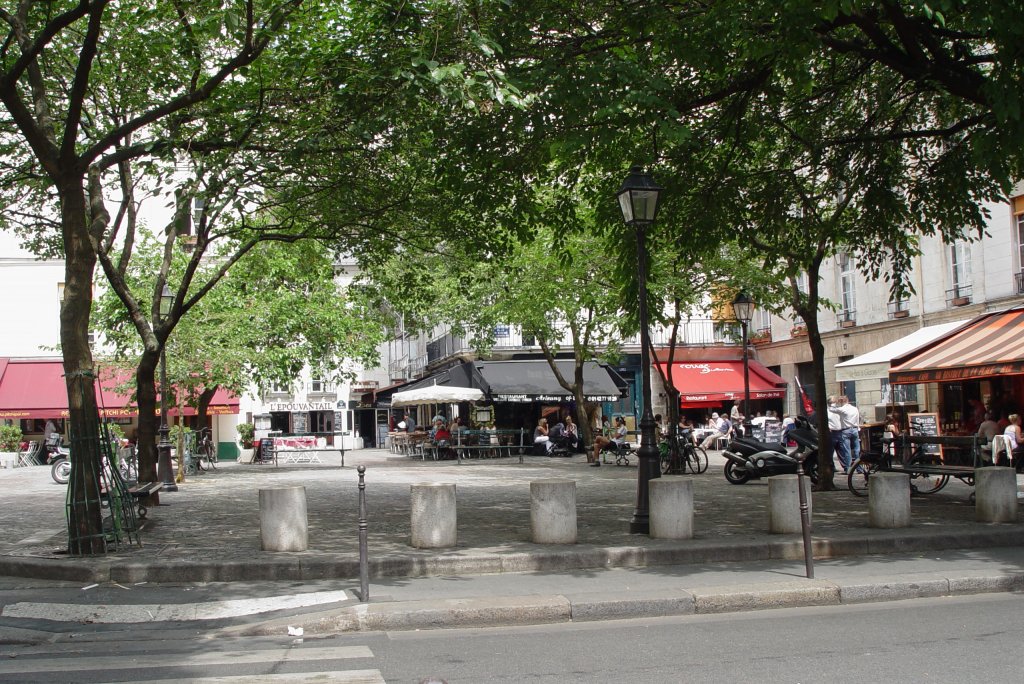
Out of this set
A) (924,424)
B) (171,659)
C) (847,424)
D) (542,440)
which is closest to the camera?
(171,659)

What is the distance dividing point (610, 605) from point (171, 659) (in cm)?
362

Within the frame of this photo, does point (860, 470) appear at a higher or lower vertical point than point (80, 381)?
lower

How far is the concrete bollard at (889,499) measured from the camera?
37.2 feet

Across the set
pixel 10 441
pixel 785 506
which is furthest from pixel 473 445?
pixel 785 506

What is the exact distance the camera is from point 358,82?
1163 cm

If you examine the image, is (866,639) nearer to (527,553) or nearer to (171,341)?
(527,553)

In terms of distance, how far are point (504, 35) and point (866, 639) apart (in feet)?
26.9

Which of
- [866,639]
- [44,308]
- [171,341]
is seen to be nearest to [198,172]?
[866,639]

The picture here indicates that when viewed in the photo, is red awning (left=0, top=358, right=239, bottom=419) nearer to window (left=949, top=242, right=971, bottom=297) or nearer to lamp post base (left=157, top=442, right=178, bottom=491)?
lamp post base (left=157, top=442, right=178, bottom=491)

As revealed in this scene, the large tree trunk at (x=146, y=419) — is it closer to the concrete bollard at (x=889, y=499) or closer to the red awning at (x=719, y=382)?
the concrete bollard at (x=889, y=499)

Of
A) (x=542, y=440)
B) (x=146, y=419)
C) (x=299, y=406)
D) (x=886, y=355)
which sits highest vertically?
(x=886, y=355)

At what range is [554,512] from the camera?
1057cm

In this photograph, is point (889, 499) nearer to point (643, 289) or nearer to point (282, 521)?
point (643, 289)

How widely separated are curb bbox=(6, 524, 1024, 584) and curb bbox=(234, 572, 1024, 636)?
1400 mm
